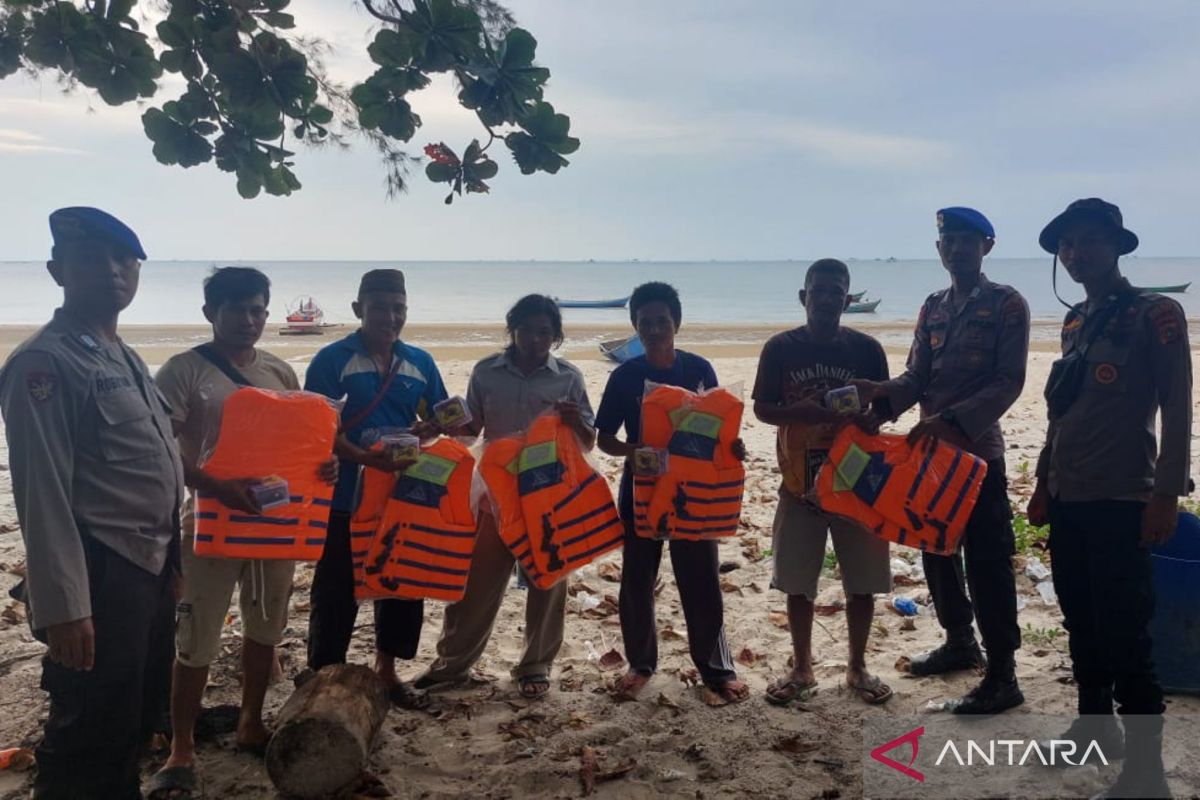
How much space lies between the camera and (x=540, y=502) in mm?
4105

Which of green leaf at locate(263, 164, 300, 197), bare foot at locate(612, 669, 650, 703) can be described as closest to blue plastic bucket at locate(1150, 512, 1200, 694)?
bare foot at locate(612, 669, 650, 703)

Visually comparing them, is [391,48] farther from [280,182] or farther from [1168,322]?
[1168,322]

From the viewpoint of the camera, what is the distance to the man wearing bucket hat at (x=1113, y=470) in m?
3.25

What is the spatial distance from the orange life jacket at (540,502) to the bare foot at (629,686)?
0.74 meters

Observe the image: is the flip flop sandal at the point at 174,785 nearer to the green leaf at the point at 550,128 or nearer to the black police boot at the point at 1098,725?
the green leaf at the point at 550,128

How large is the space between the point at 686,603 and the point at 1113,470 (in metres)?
2.14

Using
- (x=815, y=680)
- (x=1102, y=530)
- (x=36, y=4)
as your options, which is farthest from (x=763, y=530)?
(x=36, y=4)

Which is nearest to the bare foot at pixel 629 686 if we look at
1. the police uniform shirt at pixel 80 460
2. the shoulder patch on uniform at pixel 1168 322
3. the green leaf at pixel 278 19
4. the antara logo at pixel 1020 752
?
the antara logo at pixel 1020 752

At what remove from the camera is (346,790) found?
3449mm

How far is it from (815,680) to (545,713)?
1.50 meters

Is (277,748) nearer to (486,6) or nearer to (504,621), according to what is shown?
(504,621)

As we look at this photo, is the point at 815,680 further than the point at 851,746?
Yes

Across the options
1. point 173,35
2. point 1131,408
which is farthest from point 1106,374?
point 173,35

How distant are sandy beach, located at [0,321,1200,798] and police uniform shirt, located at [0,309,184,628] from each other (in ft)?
4.33
